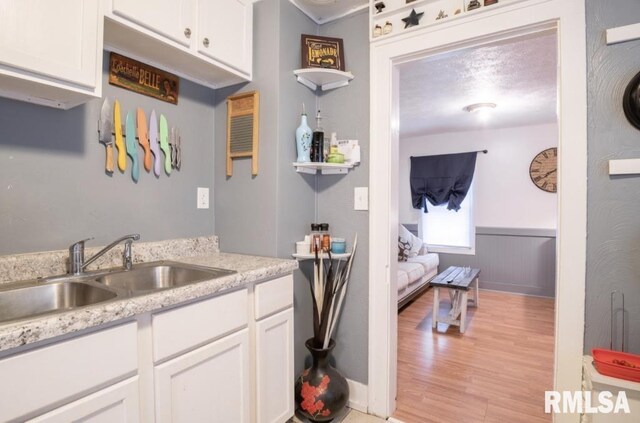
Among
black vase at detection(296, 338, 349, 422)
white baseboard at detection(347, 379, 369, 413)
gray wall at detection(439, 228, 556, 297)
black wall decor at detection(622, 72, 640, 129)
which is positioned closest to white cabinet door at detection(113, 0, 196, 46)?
black vase at detection(296, 338, 349, 422)

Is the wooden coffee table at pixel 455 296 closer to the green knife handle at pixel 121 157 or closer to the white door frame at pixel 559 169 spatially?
the white door frame at pixel 559 169

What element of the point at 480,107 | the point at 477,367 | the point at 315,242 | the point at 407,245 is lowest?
the point at 477,367

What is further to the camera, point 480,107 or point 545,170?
point 545,170

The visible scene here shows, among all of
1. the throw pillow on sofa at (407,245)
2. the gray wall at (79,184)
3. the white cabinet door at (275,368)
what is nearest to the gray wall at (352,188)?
the white cabinet door at (275,368)

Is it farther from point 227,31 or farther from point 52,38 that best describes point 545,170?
point 52,38

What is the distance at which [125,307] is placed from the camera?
3.15ft

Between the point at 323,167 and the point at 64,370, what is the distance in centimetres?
144

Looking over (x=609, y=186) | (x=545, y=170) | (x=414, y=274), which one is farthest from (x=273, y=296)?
(x=545, y=170)

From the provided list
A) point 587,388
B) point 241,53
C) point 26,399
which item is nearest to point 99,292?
point 26,399

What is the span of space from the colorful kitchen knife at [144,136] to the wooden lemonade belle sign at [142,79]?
0.12 m

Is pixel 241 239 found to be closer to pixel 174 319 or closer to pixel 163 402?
pixel 174 319

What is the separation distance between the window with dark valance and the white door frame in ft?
11.7

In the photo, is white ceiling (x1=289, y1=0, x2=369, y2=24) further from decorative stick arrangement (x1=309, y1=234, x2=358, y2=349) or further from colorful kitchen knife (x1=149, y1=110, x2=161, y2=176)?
decorative stick arrangement (x1=309, y1=234, x2=358, y2=349)

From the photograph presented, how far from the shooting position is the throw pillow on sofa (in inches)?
180
